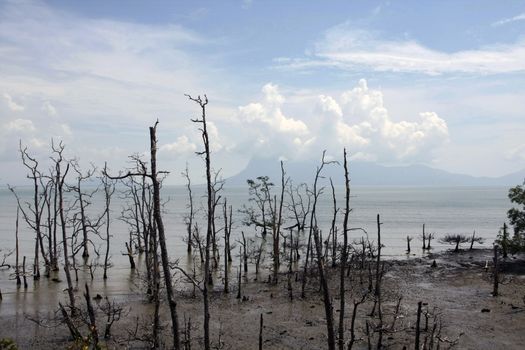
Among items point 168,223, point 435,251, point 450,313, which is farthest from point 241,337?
point 168,223

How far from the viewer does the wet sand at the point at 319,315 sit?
75.9ft

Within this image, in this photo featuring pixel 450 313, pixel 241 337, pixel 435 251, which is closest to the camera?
pixel 241 337

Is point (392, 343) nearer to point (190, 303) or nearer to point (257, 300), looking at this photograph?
point (257, 300)

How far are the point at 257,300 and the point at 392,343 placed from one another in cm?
1128

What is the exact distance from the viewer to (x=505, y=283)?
36.9m

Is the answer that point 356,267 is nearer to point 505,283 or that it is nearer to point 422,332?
→ point 505,283

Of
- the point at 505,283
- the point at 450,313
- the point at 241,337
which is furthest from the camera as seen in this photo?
the point at 505,283

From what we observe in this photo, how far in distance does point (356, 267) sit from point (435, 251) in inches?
725

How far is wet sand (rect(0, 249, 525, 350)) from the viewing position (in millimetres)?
23141

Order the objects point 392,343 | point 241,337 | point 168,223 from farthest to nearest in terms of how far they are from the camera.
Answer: point 168,223 → point 241,337 → point 392,343

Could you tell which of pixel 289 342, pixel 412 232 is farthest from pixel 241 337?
pixel 412 232

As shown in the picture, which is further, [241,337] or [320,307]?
[320,307]

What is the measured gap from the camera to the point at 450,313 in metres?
28.5

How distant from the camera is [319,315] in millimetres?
27703
